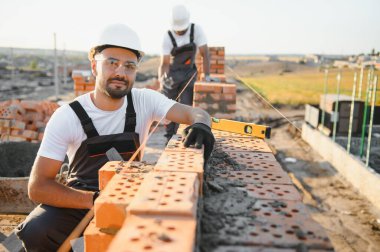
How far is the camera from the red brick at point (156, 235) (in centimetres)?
131

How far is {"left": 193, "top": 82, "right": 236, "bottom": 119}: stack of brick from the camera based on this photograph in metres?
5.25

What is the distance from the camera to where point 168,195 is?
165 centimetres

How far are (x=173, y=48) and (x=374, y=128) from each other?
6.55 m

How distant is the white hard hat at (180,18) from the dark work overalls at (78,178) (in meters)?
2.83

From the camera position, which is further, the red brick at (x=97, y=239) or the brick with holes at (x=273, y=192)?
the brick with holes at (x=273, y=192)

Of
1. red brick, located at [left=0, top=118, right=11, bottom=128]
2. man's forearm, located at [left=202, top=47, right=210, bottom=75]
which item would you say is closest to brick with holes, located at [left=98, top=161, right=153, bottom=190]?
man's forearm, located at [left=202, top=47, right=210, bottom=75]

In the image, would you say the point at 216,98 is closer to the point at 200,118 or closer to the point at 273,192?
the point at 200,118

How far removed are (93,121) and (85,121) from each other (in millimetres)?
119

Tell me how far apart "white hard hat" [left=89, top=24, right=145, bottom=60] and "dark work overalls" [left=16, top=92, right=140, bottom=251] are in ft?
1.40

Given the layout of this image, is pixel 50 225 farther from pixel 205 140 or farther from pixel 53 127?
pixel 205 140

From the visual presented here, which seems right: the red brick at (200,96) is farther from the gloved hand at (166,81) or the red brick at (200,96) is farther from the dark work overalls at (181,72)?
the gloved hand at (166,81)

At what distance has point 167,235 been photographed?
4.48 feet

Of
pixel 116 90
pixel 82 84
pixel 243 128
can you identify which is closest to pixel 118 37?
pixel 116 90

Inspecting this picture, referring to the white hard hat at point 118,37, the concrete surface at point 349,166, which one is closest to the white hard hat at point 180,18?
the white hard hat at point 118,37
